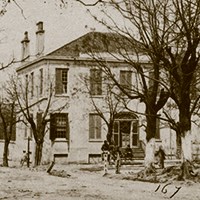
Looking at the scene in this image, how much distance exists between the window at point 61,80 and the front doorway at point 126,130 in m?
4.88

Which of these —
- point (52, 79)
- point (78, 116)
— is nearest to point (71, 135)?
point (78, 116)

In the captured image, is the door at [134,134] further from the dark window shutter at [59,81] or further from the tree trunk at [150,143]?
the tree trunk at [150,143]

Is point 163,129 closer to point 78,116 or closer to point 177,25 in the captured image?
point 78,116

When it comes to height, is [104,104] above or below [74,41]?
below

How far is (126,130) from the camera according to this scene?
42.4m

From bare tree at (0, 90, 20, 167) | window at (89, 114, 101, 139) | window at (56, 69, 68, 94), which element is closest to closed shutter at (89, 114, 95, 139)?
window at (89, 114, 101, 139)

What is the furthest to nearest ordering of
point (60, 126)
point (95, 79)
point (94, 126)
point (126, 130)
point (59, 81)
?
1. point (126, 130)
2. point (94, 126)
3. point (59, 81)
4. point (60, 126)
5. point (95, 79)

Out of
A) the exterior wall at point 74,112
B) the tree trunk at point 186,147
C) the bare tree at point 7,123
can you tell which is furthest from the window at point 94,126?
the tree trunk at point 186,147

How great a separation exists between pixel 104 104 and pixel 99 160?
4.41 metres

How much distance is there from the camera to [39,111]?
137 feet

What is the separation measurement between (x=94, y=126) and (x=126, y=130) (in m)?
2.65

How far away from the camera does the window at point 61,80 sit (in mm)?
41188

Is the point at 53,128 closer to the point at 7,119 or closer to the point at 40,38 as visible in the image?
the point at 7,119

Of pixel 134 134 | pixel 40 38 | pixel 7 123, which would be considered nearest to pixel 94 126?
pixel 134 134
